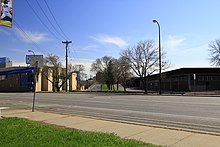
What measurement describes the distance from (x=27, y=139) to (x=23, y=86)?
73.3 meters

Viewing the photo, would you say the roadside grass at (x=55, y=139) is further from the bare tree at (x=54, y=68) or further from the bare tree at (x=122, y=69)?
the bare tree at (x=54, y=68)

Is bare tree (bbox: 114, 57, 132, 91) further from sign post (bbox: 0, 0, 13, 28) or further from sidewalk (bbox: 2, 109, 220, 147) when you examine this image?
sidewalk (bbox: 2, 109, 220, 147)

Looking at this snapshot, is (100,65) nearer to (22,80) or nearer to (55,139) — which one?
(22,80)

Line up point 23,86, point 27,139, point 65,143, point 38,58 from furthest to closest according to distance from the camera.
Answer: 1. point 23,86
2. point 38,58
3. point 27,139
4. point 65,143

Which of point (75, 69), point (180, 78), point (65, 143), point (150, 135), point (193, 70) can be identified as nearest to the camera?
point (65, 143)

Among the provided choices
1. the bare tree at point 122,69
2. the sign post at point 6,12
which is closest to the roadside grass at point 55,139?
the sign post at point 6,12

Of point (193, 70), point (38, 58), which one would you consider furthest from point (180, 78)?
point (38, 58)

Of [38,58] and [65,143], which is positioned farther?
[38,58]

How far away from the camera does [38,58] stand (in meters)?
16.1

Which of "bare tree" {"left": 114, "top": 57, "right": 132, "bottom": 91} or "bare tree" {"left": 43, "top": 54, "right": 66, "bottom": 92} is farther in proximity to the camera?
"bare tree" {"left": 43, "top": 54, "right": 66, "bottom": 92}

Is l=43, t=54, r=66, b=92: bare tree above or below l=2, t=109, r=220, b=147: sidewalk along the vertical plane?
above

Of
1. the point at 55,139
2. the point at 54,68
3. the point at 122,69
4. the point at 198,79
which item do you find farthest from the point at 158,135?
the point at 54,68

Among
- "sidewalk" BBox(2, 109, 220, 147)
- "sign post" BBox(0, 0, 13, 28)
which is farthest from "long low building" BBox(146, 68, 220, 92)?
"sign post" BBox(0, 0, 13, 28)

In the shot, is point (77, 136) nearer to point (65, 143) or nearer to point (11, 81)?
point (65, 143)
